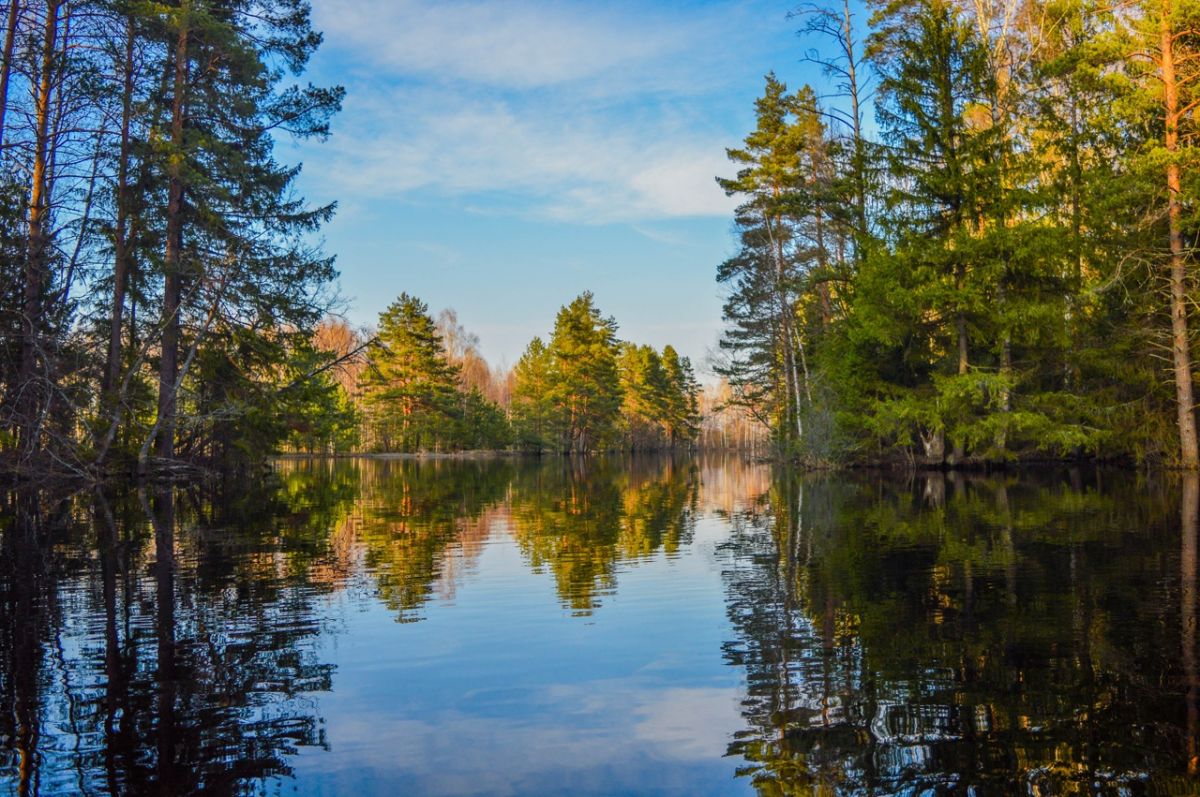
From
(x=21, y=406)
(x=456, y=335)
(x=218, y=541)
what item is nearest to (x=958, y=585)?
(x=218, y=541)

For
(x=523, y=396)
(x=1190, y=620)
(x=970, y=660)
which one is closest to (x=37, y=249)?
(x=970, y=660)

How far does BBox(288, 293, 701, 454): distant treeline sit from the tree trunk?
147 ft

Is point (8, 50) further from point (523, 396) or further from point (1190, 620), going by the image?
point (523, 396)

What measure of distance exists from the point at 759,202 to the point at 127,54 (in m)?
25.4

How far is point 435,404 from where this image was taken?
6825 cm

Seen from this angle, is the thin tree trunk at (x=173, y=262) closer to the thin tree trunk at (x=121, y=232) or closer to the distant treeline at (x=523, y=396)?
the thin tree trunk at (x=121, y=232)

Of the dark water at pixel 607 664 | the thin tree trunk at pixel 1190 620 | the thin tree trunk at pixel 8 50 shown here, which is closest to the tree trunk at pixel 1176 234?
the thin tree trunk at pixel 1190 620

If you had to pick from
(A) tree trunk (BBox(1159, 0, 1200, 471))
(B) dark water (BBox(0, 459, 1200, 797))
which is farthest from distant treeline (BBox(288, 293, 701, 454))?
(B) dark water (BBox(0, 459, 1200, 797))

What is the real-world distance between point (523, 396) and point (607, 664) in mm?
81331

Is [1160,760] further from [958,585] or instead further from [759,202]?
[759,202]

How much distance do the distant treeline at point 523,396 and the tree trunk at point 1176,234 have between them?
44.9 metres

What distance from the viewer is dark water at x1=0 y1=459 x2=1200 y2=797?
156 inches

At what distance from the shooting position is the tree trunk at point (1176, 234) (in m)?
21.7

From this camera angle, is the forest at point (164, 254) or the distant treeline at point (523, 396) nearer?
the forest at point (164, 254)
